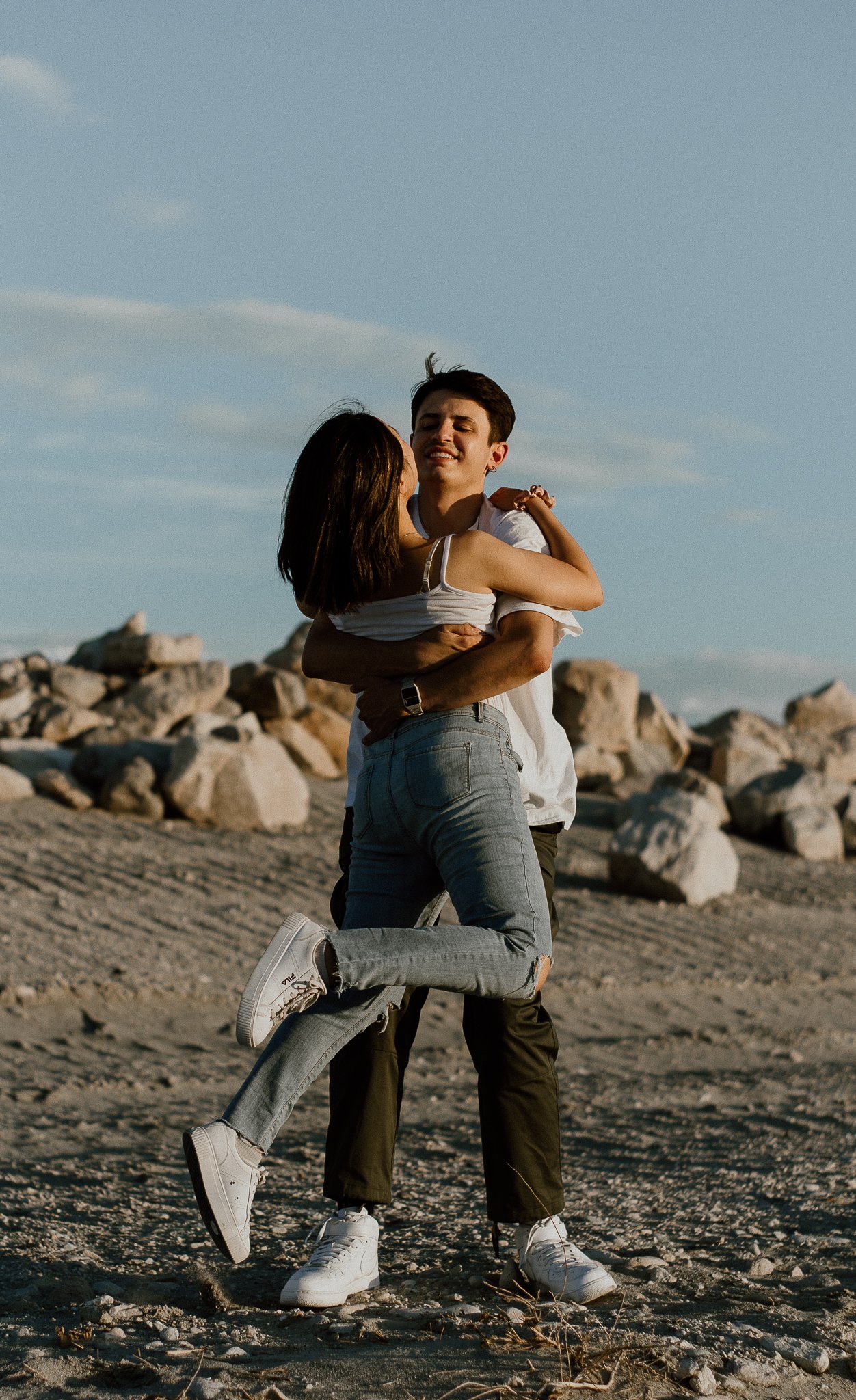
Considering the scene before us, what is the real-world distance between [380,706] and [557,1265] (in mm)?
1449

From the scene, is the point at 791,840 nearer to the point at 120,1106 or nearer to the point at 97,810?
the point at 97,810

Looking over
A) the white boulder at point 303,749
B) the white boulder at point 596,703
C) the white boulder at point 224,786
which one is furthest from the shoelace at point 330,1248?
the white boulder at point 596,703

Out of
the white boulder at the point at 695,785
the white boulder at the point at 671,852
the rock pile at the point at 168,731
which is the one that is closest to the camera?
the white boulder at the point at 671,852

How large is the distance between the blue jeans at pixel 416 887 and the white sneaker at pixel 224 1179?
40 mm

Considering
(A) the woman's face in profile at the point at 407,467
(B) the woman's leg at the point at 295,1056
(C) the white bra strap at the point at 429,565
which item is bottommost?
(B) the woman's leg at the point at 295,1056

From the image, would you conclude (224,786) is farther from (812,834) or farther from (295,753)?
(812,834)

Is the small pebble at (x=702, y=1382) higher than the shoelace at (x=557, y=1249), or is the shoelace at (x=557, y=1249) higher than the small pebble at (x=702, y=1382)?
the shoelace at (x=557, y=1249)

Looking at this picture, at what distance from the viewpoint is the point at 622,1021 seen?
8.60m

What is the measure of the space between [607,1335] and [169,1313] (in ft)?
3.57

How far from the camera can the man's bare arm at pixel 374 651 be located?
333cm

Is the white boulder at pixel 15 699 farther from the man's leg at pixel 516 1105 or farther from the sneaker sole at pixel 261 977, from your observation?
the sneaker sole at pixel 261 977

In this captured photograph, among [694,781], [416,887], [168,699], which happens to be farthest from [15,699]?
[416,887]

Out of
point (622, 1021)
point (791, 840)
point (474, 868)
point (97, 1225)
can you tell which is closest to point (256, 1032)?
point (474, 868)

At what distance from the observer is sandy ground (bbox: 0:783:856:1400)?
3.08m
